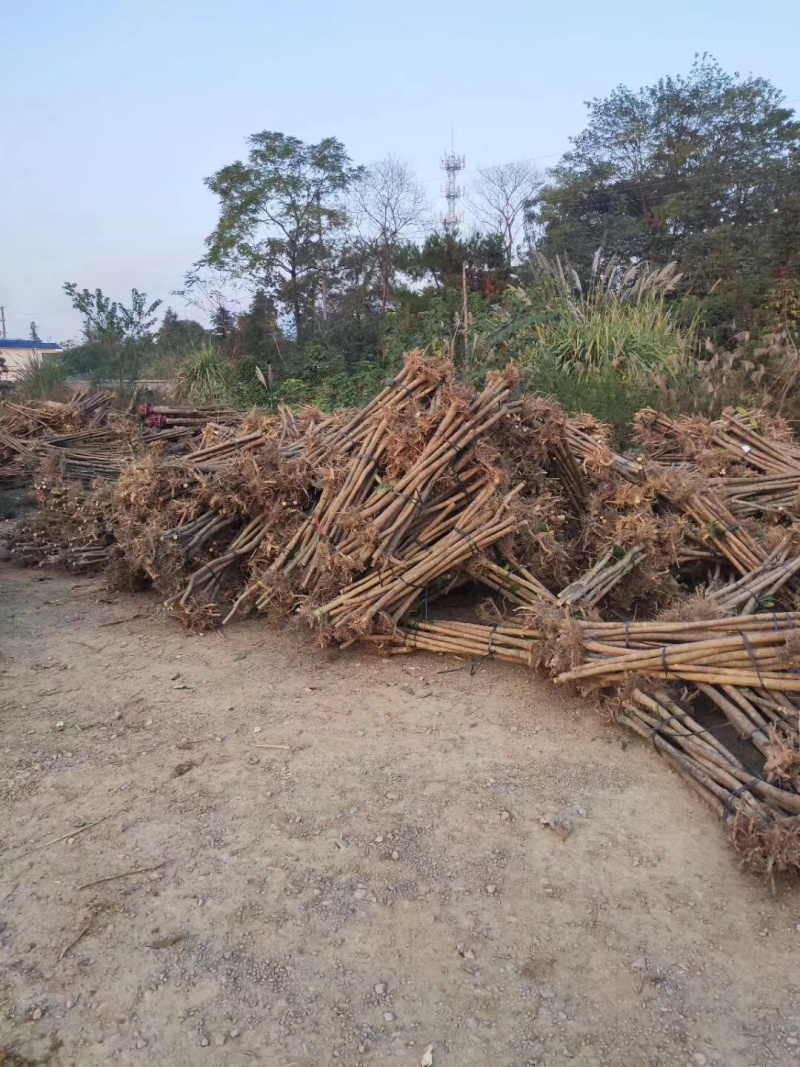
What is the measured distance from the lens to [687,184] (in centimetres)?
1875

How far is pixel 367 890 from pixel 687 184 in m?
20.3

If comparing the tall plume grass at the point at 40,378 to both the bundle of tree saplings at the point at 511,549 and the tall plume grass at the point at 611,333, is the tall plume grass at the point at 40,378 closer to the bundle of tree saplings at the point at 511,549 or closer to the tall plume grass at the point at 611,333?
the bundle of tree saplings at the point at 511,549

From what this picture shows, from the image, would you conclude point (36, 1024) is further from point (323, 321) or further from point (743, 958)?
point (323, 321)

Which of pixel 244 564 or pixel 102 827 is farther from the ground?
pixel 244 564

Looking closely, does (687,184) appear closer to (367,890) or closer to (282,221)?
(282,221)

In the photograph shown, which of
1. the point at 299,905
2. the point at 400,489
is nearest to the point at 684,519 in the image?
the point at 400,489

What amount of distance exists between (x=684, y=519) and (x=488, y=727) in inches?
64.8

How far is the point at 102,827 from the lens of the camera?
2609 mm

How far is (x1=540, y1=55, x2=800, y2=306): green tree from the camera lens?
16.2 metres

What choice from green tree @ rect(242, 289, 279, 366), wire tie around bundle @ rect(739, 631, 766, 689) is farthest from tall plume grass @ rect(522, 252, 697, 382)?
green tree @ rect(242, 289, 279, 366)

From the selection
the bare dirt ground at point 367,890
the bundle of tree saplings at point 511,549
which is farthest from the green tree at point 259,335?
the bare dirt ground at point 367,890

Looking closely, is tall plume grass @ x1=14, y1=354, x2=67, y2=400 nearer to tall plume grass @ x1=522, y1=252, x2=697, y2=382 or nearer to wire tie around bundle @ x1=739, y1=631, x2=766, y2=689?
tall plume grass @ x1=522, y1=252, x2=697, y2=382

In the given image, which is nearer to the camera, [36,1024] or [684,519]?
[36,1024]

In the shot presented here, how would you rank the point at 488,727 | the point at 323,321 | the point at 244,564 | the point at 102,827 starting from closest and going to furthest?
the point at 102,827
the point at 488,727
the point at 244,564
the point at 323,321
